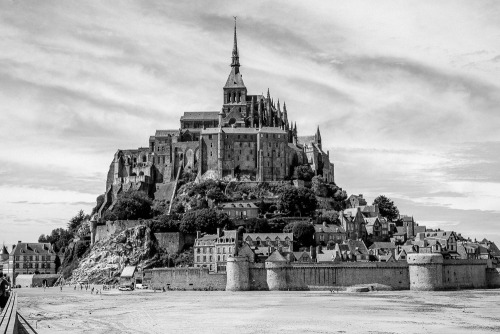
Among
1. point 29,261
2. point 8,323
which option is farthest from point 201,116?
point 8,323

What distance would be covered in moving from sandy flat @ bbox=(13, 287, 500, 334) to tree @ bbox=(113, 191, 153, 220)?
26928 millimetres

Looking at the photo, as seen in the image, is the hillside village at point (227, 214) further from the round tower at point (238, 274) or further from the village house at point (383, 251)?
the round tower at point (238, 274)

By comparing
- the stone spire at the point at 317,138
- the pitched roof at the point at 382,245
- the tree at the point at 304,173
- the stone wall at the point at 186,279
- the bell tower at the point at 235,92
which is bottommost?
the stone wall at the point at 186,279

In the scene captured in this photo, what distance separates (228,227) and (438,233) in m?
28.9

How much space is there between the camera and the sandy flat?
148ft

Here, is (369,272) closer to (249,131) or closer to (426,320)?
(426,320)

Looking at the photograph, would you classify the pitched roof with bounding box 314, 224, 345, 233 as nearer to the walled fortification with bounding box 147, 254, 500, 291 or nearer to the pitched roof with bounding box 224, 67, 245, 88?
the walled fortification with bounding box 147, 254, 500, 291

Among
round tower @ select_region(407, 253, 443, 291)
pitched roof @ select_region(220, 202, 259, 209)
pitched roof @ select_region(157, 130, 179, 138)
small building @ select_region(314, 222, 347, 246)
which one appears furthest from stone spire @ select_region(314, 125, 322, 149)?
round tower @ select_region(407, 253, 443, 291)

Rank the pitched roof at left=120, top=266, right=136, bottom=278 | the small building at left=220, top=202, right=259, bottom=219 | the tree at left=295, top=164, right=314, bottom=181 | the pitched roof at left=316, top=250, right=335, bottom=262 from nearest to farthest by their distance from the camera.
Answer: the pitched roof at left=316, top=250, right=335, bottom=262 → the pitched roof at left=120, top=266, right=136, bottom=278 → the small building at left=220, top=202, right=259, bottom=219 → the tree at left=295, top=164, right=314, bottom=181

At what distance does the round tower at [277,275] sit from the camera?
250ft

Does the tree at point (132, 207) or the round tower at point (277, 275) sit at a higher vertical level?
the tree at point (132, 207)

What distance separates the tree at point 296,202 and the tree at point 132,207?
19015 mm

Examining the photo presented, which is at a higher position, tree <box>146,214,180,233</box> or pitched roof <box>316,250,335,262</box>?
tree <box>146,214,180,233</box>

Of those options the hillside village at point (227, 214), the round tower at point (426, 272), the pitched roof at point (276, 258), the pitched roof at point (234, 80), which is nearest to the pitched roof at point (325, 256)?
the hillside village at point (227, 214)
